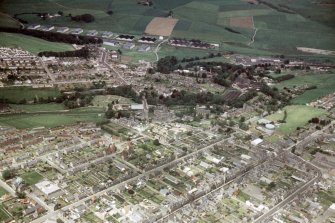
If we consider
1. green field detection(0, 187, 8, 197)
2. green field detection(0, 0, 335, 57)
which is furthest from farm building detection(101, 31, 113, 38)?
green field detection(0, 187, 8, 197)

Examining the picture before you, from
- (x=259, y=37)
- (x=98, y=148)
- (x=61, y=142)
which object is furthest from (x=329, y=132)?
(x=259, y=37)

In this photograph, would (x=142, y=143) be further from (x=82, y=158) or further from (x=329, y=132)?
(x=329, y=132)

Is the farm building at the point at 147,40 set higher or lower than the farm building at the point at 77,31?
lower

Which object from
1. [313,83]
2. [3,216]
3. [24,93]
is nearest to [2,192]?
[3,216]

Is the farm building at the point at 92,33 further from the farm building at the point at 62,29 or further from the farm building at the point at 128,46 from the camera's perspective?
the farm building at the point at 128,46

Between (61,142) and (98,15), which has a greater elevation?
(98,15)

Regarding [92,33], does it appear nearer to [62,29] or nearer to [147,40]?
[62,29]

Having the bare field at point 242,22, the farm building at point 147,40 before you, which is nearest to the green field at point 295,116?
the farm building at point 147,40
